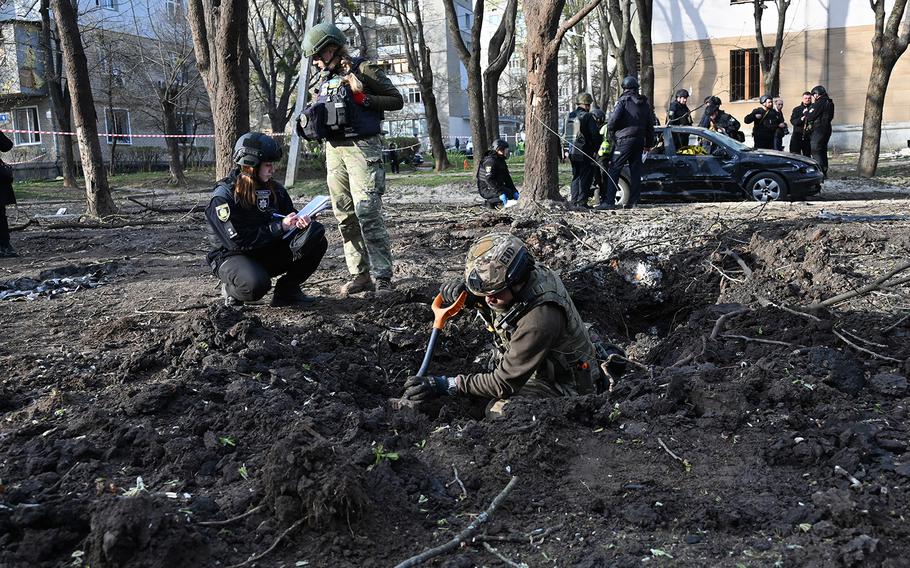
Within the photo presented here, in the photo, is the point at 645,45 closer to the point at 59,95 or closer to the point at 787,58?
the point at 787,58

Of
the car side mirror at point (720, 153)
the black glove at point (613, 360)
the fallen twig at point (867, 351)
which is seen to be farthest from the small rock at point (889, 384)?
the car side mirror at point (720, 153)

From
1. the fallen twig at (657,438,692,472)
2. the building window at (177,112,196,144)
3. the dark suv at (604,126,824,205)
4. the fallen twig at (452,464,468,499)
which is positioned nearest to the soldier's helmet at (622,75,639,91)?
the dark suv at (604,126,824,205)

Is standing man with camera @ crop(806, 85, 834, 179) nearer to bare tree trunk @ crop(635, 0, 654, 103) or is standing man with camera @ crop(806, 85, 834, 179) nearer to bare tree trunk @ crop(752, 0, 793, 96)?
bare tree trunk @ crop(635, 0, 654, 103)

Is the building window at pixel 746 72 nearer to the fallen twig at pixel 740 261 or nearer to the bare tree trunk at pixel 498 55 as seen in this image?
the bare tree trunk at pixel 498 55

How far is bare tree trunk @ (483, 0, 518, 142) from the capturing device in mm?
18188

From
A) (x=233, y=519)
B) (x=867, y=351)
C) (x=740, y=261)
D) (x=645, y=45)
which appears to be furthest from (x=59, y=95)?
(x=867, y=351)

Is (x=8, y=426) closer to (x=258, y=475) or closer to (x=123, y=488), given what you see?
(x=123, y=488)

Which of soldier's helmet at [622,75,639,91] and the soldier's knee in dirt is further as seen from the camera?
soldier's helmet at [622,75,639,91]

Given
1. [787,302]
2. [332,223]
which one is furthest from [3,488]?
[332,223]

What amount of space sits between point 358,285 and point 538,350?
2.77m

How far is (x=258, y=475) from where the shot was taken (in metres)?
3.17

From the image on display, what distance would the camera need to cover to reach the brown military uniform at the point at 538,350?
4031 millimetres

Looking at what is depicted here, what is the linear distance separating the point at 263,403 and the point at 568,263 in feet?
13.8

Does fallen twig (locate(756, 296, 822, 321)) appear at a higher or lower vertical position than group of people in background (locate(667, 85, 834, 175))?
lower
